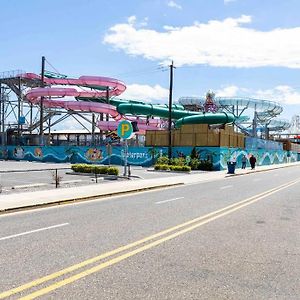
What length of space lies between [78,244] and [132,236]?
1.31 meters

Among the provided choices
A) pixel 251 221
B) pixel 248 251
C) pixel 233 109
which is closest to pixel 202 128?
pixel 251 221

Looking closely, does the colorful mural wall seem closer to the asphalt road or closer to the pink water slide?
the pink water slide

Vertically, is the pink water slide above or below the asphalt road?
above

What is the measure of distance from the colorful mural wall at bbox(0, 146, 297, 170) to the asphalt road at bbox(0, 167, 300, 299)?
26584 mm

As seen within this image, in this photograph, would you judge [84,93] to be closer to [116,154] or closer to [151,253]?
[116,154]

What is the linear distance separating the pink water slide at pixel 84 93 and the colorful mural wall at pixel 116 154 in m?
7.74

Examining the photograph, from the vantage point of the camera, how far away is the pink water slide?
192 feet

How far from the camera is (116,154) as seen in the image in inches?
1911

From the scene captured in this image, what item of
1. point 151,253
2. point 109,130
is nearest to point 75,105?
point 109,130

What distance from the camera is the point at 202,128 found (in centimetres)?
4366

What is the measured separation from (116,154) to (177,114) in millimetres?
18868

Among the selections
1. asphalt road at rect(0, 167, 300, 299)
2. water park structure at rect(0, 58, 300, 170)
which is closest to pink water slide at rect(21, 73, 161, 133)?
water park structure at rect(0, 58, 300, 170)

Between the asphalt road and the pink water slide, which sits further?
the pink water slide

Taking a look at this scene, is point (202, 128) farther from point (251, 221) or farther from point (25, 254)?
point (25, 254)
